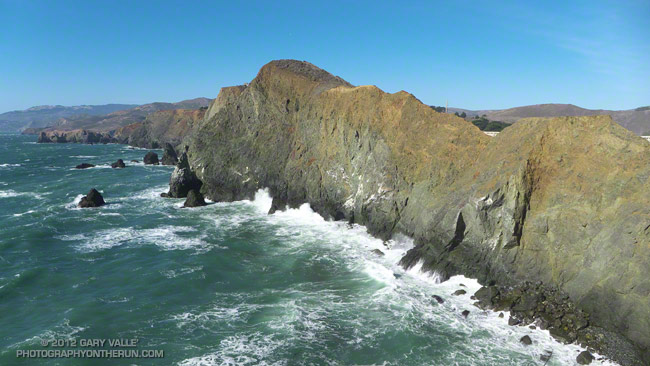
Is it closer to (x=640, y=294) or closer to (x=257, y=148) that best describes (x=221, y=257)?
(x=257, y=148)

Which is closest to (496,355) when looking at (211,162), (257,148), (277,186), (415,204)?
(415,204)

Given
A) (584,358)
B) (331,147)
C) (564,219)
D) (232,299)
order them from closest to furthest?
(584,358) → (564,219) → (232,299) → (331,147)

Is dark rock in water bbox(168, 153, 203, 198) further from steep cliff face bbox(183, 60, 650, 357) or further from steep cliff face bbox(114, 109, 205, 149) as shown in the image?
steep cliff face bbox(114, 109, 205, 149)

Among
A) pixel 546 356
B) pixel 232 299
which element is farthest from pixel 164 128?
pixel 546 356

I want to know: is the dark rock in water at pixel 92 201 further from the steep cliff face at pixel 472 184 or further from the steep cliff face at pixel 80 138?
the steep cliff face at pixel 80 138

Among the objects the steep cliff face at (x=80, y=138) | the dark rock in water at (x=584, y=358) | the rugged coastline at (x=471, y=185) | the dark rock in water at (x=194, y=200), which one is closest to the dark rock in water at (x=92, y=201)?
the dark rock in water at (x=194, y=200)

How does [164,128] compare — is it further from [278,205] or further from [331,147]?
[331,147]
